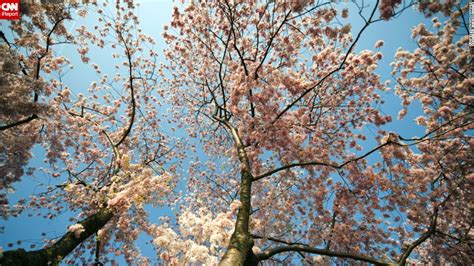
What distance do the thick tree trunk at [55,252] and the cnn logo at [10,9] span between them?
6116mm

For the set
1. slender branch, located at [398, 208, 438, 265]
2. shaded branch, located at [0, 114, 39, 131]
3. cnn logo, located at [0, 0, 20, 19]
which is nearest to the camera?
slender branch, located at [398, 208, 438, 265]

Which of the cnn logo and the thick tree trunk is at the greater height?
the cnn logo

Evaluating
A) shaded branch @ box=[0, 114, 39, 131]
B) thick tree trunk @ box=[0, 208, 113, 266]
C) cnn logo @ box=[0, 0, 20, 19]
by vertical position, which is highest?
cnn logo @ box=[0, 0, 20, 19]

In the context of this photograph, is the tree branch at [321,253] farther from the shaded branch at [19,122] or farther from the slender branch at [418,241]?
the shaded branch at [19,122]

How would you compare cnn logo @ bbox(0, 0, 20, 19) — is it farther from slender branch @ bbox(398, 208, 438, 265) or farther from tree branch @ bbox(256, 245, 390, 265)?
slender branch @ bbox(398, 208, 438, 265)

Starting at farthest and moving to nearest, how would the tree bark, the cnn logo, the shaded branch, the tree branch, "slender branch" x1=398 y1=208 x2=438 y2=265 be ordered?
the cnn logo → the shaded branch → "slender branch" x1=398 y1=208 x2=438 y2=265 → the tree branch → the tree bark

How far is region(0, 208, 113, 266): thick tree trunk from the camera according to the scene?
4461 mm

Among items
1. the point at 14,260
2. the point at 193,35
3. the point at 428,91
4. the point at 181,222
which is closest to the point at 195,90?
the point at 193,35

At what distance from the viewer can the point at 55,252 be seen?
5309 mm

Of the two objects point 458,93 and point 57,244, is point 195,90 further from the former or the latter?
point 458,93

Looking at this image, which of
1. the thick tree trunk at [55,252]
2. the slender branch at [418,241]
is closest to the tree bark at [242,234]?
the slender branch at [418,241]

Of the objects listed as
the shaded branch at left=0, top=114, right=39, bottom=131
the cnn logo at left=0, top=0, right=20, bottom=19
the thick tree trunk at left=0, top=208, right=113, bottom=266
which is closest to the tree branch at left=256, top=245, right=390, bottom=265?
the thick tree trunk at left=0, top=208, right=113, bottom=266

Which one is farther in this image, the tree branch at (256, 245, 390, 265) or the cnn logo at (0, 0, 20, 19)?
the cnn logo at (0, 0, 20, 19)

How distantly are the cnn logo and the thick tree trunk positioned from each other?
20.1 feet
